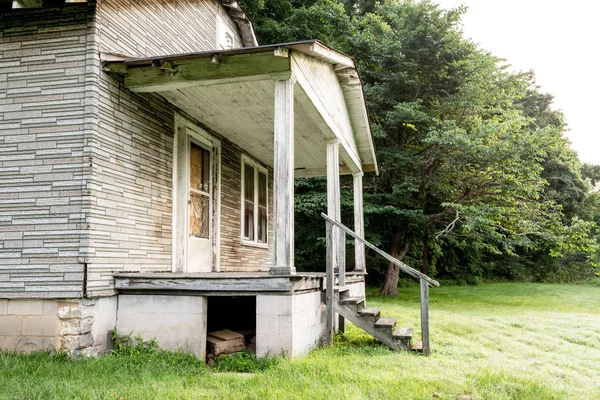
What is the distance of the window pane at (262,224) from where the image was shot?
10387mm

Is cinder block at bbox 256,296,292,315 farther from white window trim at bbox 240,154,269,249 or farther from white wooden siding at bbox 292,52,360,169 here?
white window trim at bbox 240,154,269,249

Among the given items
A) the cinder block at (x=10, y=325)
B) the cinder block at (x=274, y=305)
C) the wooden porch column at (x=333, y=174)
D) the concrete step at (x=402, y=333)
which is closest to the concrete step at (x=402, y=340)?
the concrete step at (x=402, y=333)

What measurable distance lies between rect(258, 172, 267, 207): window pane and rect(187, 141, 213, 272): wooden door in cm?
275

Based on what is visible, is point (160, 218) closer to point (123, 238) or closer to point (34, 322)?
point (123, 238)

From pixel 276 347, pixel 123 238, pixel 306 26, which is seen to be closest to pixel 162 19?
pixel 123 238

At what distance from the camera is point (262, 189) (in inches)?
420

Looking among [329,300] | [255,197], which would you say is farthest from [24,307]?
[255,197]

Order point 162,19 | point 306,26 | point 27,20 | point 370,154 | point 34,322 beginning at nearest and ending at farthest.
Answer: point 34,322 → point 27,20 → point 162,19 → point 370,154 → point 306,26

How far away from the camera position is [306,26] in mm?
18828

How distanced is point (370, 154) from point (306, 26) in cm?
981

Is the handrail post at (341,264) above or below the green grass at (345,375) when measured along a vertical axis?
above

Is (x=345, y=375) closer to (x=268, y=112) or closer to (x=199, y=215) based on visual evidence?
(x=199, y=215)

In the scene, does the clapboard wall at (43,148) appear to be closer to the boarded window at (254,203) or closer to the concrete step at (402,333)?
→ the concrete step at (402,333)

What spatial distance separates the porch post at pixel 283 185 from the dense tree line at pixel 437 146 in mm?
9482
